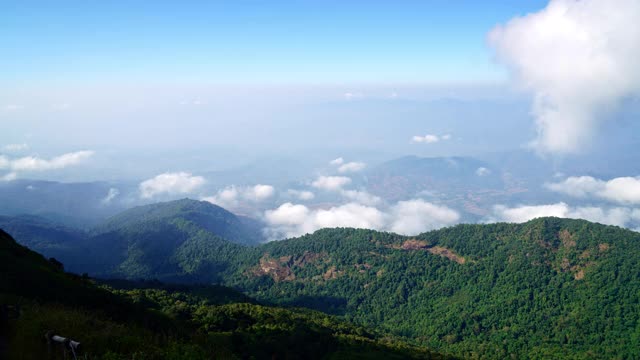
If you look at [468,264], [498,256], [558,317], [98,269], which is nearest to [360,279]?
[468,264]

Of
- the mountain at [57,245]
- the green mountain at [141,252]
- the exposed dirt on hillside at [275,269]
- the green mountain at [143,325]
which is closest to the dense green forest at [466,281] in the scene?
the exposed dirt on hillside at [275,269]

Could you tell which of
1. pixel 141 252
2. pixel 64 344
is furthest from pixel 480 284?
pixel 141 252

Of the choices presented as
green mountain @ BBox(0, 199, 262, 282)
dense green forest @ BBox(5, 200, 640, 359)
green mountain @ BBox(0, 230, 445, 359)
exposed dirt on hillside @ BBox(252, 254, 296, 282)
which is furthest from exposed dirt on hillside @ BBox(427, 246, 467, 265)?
green mountain @ BBox(0, 199, 262, 282)

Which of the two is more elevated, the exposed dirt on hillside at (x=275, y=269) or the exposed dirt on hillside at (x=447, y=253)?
the exposed dirt on hillside at (x=447, y=253)

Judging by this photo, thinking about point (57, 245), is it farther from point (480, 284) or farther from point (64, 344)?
point (64, 344)

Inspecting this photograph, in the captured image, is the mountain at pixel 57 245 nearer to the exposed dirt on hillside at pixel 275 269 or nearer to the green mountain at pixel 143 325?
the exposed dirt on hillside at pixel 275 269
